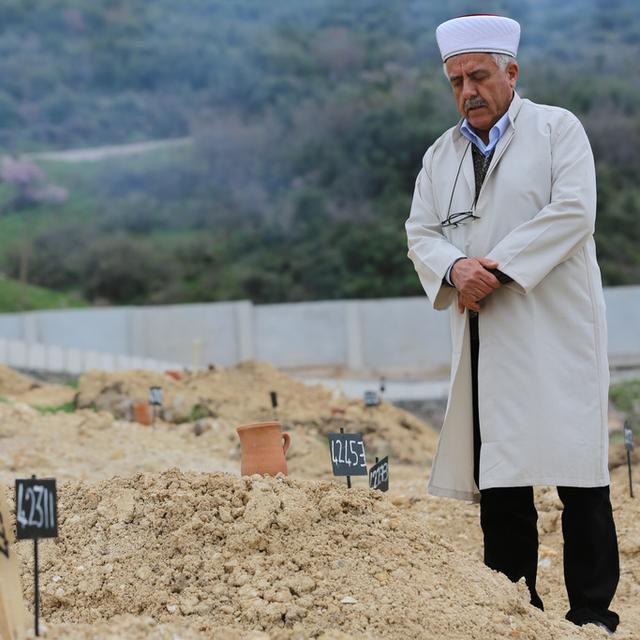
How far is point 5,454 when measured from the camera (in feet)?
23.3

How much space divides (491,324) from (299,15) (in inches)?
2240

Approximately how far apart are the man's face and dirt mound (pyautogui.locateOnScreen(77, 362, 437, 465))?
5.49m

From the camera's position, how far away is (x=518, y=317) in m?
3.81

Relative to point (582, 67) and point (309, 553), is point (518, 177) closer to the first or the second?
point (309, 553)

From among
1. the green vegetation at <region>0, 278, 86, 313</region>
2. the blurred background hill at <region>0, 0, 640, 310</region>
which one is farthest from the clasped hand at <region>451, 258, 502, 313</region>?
the blurred background hill at <region>0, 0, 640, 310</region>

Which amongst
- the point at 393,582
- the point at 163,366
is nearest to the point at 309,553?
the point at 393,582

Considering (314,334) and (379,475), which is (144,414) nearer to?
(379,475)

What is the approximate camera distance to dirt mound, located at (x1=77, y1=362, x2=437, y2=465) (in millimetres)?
9609

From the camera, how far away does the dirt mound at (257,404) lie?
9609 mm

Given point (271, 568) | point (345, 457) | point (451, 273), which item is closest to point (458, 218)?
point (451, 273)

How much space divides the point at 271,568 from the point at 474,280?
111 cm

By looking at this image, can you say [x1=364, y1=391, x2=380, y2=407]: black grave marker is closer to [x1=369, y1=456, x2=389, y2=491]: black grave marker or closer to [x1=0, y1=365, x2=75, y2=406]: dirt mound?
[x1=0, y1=365, x2=75, y2=406]: dirt mound

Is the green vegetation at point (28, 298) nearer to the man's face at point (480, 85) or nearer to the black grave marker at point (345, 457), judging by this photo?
the black grave marker at point (345, 457)

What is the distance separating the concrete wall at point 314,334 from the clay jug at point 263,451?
20.0 m
